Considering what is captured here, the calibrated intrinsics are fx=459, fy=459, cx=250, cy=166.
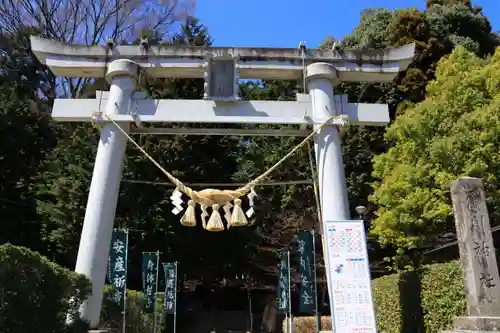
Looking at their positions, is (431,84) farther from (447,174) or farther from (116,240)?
(116,240)

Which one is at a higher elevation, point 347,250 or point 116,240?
point 116,240

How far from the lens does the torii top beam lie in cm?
783

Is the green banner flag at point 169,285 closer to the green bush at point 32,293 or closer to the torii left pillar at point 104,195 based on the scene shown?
the torii left pillar at point 104,195

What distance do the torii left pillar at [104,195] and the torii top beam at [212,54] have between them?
12.9 inches

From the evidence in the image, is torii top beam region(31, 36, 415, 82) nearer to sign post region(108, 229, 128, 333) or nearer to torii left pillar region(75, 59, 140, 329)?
torii left pillar region(75, 59, 140, 329)

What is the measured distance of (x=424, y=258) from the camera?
1552 cm

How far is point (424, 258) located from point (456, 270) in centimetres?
715

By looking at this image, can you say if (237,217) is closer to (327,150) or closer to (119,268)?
(327,150)

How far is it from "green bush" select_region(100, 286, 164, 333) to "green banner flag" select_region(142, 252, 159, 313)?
262 millimetres

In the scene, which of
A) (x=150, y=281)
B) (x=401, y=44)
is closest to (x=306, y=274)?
(x=150, y=281)

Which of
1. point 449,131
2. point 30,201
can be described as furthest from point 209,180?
point 449,131

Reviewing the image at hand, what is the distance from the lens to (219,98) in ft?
24.6

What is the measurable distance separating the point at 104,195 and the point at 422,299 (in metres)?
7.07

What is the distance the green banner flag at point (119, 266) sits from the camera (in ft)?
33.2
